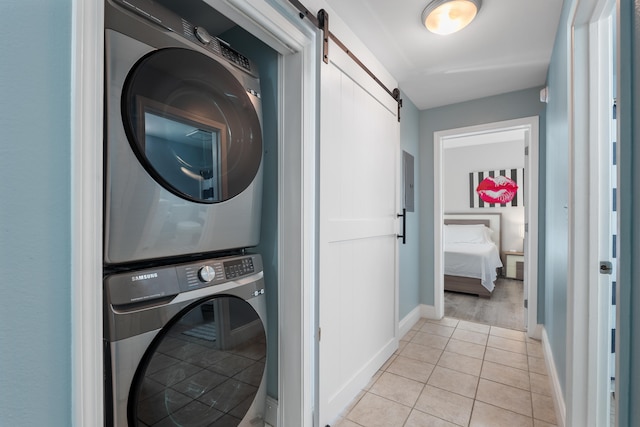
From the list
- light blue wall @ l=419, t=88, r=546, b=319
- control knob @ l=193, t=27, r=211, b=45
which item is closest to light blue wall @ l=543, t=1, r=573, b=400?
light blue wall @ l=419, t=88, r=546, b=319

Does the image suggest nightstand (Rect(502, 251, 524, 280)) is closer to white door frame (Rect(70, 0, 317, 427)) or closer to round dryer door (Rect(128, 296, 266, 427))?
white door frame (Rect(70, 0, 317, 427))

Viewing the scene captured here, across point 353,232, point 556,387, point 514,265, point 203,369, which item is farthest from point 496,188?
point 203,369

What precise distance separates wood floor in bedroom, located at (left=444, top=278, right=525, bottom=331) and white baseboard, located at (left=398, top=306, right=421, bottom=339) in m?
0.49

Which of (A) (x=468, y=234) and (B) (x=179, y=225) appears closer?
(B) (x=179, y=225)

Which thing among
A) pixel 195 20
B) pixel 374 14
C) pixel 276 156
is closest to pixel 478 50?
pixel 374 14

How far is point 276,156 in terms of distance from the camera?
4.92ft

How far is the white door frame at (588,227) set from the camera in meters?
1.26

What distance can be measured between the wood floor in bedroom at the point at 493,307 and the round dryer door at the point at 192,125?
313cm

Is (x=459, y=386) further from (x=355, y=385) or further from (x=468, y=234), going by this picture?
(x=468, y=234)

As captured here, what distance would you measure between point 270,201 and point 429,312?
252 cm

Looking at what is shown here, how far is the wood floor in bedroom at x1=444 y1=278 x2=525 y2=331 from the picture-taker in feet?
10.3

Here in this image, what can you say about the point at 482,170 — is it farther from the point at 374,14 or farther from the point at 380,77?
the point at 374,14

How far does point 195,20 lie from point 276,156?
931 mm

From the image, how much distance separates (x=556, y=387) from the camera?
174cm
